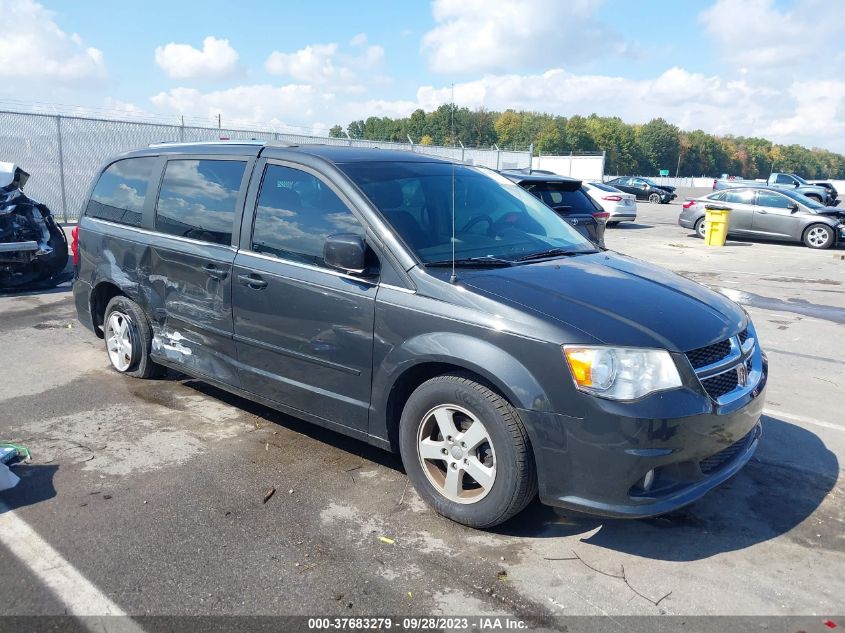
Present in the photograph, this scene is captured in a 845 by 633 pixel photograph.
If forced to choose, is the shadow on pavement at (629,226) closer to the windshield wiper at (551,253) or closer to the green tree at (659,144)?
the windshield wiper at (551,253)

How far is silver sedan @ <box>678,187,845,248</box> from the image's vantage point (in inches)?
707

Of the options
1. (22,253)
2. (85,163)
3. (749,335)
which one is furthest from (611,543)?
(85,163)

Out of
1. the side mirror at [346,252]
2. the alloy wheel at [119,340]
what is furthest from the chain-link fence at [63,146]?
the side mirror at [346,252]

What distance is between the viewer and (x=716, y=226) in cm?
1805

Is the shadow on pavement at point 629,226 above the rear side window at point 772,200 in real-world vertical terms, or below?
below

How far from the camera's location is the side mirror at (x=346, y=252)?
373 cm

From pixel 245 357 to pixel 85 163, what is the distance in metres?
16.1

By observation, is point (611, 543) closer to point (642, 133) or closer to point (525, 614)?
point (525, 614)

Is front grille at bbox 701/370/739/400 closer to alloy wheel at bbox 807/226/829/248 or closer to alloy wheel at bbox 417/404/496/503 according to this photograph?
alloy wheel at bbox 417/404/496/503

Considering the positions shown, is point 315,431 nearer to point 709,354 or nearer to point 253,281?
point 253,281

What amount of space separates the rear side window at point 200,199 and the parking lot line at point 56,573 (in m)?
2.03

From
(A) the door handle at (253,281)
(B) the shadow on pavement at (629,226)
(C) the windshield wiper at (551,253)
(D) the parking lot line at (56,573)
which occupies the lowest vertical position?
(D) the parking lot line at (56,573)

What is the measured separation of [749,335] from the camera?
395cm

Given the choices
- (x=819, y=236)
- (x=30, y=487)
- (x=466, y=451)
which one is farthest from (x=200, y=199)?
(x=819, y=236)
